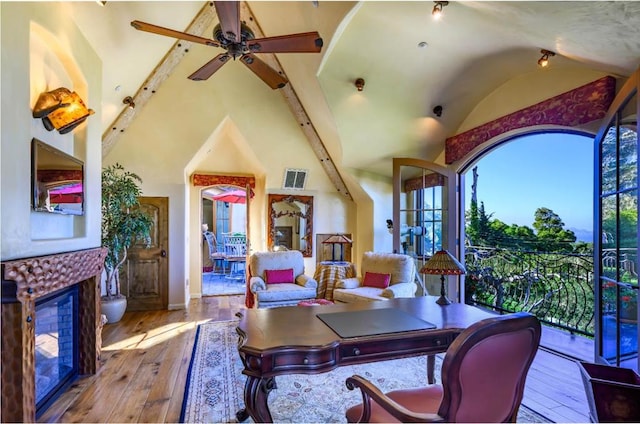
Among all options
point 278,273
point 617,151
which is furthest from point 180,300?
point 617,151

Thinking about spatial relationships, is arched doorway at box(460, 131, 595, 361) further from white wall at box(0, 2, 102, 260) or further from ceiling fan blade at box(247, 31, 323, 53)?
white wall at box(0, 2, 102, 260)

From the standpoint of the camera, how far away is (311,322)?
210 cm

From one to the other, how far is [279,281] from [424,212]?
246cm

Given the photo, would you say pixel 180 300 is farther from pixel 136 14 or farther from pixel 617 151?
pixel 617 151

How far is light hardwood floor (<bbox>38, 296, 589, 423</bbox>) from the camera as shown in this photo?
7.88ft

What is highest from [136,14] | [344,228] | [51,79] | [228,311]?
[136,14]

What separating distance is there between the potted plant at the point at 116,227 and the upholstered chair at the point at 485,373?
4.38 m

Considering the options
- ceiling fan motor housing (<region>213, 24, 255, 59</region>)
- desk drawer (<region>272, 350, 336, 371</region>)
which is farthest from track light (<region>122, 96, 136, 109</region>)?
desk drawer (<region>272, 350, 336, 371</region>)

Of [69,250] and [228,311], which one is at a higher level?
[69,250]

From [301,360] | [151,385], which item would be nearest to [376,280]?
[151,385]

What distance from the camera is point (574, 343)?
3.87 metres

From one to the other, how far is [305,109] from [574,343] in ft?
16.1

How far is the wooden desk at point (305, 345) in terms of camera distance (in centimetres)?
163

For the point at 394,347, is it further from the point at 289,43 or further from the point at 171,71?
the point at 171,71
